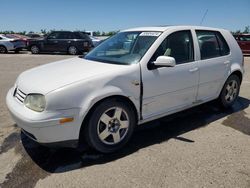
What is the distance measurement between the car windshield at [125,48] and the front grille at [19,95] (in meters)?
1.19

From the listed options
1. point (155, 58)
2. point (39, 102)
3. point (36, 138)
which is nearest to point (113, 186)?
point (36, 138)

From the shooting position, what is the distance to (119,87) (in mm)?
3387

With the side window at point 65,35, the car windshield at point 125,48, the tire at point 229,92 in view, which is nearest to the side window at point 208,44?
the tire at point 229,92

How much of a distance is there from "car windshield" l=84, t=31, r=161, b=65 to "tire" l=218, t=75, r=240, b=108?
1967mm

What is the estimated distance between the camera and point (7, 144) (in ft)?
12.6

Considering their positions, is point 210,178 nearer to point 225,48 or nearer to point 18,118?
point 18,118

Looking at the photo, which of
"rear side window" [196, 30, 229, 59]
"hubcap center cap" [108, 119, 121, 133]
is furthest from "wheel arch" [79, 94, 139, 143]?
"rear side window" [196, 30, 229, 59]

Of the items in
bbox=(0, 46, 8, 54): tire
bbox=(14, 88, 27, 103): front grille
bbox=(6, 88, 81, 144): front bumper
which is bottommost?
bbox=(0, 46, 8, 54): tire

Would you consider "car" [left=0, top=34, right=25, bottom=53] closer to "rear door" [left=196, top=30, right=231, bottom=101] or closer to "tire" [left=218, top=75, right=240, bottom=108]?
"rear door" [left=196, top=30, right=231, bottom=101]

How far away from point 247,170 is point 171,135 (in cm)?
123

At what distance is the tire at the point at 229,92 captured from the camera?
16.8ft

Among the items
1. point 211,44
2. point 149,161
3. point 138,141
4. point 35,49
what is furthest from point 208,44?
point 35,49

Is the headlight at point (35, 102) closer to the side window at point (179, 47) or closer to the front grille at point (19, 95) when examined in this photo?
the front grille at point (19, 95)

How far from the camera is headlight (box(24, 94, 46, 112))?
3.02 meters
